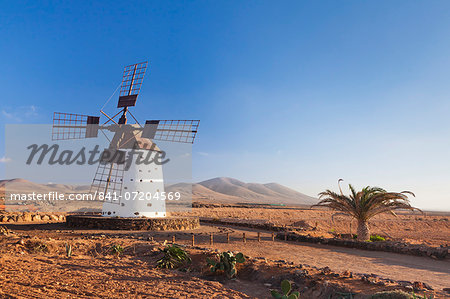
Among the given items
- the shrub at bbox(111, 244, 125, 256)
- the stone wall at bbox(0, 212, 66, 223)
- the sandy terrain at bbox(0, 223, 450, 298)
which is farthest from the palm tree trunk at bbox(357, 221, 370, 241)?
the stone wall at bbox(0, 212, 66, 223)

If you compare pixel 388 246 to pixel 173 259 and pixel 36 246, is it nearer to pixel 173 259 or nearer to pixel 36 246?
pixel 173 259

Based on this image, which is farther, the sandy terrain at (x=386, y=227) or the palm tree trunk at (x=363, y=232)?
the sandy terrain at (x=386, y=227)

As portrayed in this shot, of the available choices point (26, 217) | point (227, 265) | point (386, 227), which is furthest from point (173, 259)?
point (386, 227)

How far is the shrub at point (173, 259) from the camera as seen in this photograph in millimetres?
8440

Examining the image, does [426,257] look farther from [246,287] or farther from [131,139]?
[131,139]

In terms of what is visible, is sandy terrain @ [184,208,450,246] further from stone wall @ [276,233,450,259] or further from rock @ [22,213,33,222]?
rock @ [22,213,33,222]

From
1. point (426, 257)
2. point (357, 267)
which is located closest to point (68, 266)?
point (357, 267)

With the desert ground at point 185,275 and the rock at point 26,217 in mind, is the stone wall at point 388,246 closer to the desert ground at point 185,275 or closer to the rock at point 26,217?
the desert ground at point 185,275

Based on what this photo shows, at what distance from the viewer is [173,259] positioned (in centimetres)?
860

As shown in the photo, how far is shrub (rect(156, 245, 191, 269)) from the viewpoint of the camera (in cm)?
844

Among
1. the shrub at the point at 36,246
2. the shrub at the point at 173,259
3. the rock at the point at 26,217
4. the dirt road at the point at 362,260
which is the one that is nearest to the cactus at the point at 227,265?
the shrub at the point at 173,259

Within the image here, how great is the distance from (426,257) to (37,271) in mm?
13595

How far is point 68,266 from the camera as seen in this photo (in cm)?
777

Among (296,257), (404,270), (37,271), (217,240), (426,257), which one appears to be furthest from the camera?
(217,240)
